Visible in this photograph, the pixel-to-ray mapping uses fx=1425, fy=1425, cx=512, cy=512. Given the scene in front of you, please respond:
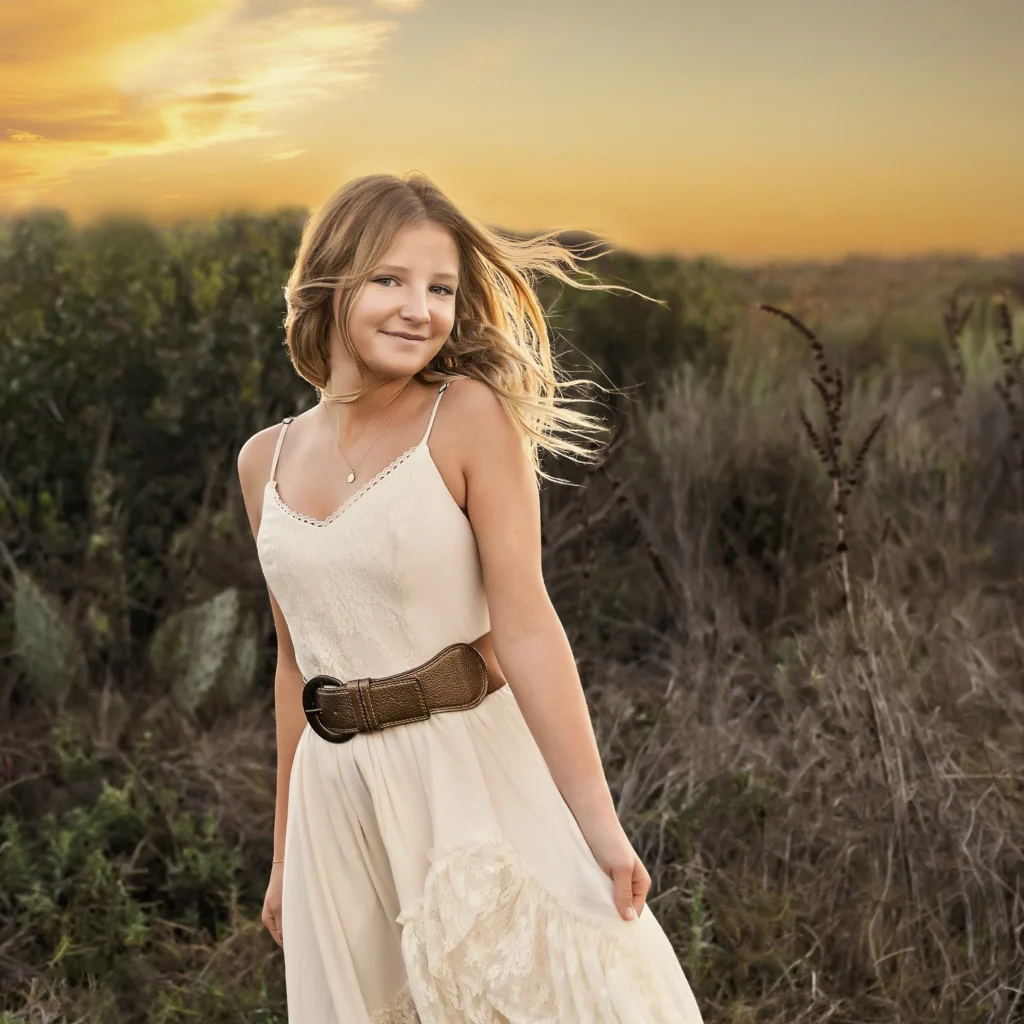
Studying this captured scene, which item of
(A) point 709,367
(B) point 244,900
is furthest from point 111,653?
(A) point 709,367

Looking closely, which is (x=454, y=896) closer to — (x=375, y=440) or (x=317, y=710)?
(x=317, y=710)

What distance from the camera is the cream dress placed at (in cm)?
185

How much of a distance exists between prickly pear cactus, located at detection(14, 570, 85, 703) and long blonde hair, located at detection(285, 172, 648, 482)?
9.25 ft

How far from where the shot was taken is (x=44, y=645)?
4746mm

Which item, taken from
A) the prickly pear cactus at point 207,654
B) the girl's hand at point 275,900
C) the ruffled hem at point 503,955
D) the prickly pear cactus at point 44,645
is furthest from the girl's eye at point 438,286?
the prickly pear cactus at point 44,645

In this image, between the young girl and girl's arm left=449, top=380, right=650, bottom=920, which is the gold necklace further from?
girl's arm left=449, top=380, right=650, bottom=920

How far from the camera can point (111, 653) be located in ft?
16.2

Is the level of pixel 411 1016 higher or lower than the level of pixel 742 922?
higher

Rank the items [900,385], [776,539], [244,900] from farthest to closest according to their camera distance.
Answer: [900,385] → [776,539] → [244,900]

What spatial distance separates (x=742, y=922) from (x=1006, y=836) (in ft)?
2.17

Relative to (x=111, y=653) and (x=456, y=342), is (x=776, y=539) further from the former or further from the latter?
(x=456, y=342)

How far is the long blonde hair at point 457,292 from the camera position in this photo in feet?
6.54

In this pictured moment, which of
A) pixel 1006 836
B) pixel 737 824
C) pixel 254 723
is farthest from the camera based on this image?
pixel 254 723

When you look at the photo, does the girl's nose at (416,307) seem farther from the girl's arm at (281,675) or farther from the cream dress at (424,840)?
the girl's arm at (281,675)
